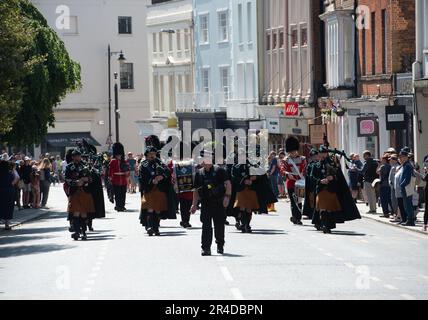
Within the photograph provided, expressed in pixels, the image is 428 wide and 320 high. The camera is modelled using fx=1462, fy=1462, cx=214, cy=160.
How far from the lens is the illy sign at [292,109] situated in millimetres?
62906

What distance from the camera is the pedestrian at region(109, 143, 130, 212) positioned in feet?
144

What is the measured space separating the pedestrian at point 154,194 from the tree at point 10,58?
4.70 m

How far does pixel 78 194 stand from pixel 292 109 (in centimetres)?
3304

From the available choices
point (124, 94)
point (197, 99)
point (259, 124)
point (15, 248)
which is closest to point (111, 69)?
point (124, 94)

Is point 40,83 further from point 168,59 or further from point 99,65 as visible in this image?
point 99,65

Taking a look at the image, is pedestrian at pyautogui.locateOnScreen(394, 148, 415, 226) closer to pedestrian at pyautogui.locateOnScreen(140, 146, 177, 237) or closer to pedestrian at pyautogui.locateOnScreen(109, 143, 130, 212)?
pedestrian at pyautogui.locateOnScreen(140, 146, 177, 237)

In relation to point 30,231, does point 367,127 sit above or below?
above

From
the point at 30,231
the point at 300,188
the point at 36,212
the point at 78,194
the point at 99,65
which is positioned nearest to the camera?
the point at 78,194

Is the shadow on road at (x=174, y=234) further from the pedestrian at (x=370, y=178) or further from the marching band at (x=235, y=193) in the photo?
the pedestrian at (x=370, y=178)

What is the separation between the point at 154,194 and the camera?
1241 inches

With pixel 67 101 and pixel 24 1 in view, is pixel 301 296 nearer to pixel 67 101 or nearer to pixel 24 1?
pixel 24 1

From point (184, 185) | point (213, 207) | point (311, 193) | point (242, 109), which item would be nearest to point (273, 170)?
point (184, 185)

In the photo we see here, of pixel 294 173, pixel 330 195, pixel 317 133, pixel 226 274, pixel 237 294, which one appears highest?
pixel 317 133
